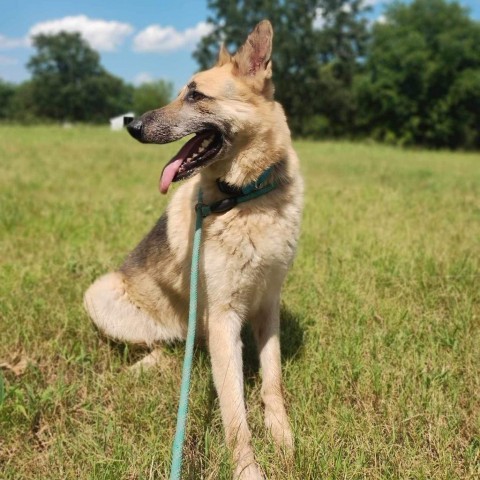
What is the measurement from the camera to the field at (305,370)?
6.53 feet

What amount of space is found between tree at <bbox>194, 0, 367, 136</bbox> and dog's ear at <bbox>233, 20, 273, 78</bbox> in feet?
122

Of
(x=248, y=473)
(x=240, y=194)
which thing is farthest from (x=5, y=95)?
(x=248, y=473)

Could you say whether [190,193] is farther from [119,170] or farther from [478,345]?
[119,170]

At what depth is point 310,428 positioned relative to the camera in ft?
7.03

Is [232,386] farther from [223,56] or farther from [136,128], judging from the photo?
[223,56]

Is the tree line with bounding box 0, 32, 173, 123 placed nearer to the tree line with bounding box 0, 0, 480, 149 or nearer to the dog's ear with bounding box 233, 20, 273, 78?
the tree line with bounding box 0, 0, 480, 149

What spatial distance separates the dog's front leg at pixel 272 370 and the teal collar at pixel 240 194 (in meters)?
0.60

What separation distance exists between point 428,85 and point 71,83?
4492 cm

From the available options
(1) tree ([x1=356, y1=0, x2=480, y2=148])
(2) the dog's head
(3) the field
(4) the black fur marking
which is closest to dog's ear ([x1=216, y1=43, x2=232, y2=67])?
(2) the dog's head

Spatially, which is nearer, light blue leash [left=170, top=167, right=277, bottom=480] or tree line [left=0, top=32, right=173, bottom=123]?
light blue leash [left=170, top=167, right=277, bottom=480]

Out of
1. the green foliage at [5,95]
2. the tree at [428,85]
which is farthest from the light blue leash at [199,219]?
the green foliage at [5,95]

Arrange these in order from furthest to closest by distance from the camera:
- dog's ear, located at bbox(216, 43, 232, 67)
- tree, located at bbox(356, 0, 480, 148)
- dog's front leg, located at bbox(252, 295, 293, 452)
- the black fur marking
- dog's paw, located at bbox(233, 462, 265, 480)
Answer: tree, located at bbox(356, 0, 480, 148) → the black fur marking → dog's ear, located at bbox(216, 43, 232, 67) → dog's front leg, located at bbox(252, 295, 293, 452) → dog's paw, located at bbox(233, 462, 265, 480)

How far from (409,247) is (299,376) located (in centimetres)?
247

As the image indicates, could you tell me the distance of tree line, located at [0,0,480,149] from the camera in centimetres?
3559
